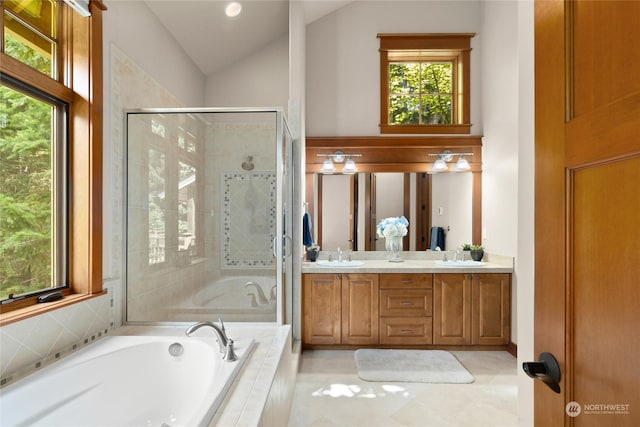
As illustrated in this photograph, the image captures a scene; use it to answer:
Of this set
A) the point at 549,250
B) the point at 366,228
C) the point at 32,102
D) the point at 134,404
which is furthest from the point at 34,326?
the point at 366,228

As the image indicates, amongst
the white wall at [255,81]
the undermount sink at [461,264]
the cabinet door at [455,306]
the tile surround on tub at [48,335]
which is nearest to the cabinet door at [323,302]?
the cabinet door at [455,306]

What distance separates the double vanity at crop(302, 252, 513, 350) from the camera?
127 inches

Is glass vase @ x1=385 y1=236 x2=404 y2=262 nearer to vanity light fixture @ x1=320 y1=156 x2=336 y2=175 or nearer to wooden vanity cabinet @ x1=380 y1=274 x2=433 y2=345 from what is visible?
wooden vanity cabinet @ x1=380 y1=274 x2=433 y2=345

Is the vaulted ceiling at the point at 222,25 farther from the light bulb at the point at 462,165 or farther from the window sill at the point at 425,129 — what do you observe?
the light bulb at the point at 462,165

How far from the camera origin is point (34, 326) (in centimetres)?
154

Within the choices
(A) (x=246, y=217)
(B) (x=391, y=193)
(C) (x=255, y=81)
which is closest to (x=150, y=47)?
(C) (x=255, y=81)

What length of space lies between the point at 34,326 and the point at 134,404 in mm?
585

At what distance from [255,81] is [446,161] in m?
2.24

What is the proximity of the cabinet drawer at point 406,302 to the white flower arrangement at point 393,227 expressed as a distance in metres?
0.68

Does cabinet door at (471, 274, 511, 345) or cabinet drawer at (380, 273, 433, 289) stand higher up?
cabinet drawer at (380, 273, 433, 289)

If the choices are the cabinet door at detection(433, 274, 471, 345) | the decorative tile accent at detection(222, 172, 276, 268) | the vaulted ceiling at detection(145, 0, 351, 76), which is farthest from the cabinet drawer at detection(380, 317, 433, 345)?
the vaulted ceiling at detection(145, 0, 351, 76)

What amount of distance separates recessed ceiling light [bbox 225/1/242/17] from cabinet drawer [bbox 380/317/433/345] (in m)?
3.02

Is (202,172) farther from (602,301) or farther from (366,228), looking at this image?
(602,301)

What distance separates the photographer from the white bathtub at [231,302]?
8.80 ft
